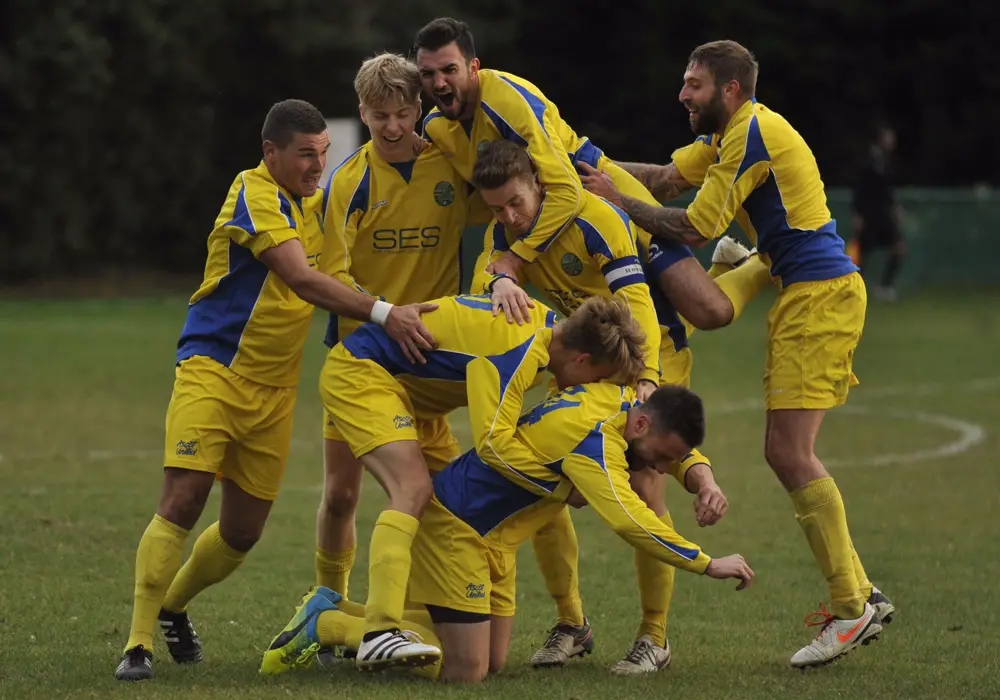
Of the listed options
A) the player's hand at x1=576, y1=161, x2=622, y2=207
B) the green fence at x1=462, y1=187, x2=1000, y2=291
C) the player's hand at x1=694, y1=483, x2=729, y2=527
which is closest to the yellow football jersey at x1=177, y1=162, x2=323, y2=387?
the player's hand at x1=576, y1=161, x2=622, y2=207

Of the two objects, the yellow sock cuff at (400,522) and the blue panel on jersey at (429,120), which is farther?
the blue panel on jersey at (429,120)

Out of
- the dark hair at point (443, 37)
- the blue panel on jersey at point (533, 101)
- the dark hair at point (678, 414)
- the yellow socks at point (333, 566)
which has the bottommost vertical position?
the yellow socks at point (333, 566)

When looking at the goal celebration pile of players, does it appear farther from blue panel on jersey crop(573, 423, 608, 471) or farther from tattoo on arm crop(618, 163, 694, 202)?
tattoo on arm crop(618, 163, 694, 202)

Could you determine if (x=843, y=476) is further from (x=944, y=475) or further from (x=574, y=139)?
(x=574, y=139)

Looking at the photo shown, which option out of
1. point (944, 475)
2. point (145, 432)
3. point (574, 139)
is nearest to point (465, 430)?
point (145, 432)

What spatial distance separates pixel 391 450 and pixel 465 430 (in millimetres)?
6742

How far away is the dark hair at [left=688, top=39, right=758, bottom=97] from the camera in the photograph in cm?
646

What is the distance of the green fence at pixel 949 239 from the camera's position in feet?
87.2

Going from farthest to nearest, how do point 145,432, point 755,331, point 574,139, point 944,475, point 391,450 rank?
point 755,331 < point 145,432 < point 944,475 < point 574,139 < point 391,450

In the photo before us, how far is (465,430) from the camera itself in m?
12.6

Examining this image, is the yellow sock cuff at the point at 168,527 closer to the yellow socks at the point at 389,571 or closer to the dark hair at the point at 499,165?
the yellow socks at the point at 389,571

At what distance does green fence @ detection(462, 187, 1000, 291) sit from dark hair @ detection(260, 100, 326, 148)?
832 inches

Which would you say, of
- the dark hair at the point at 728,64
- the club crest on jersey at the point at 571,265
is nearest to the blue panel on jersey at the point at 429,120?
the club crest on jersey at the point at 571,265

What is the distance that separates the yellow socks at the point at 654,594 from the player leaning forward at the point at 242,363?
1383mm
